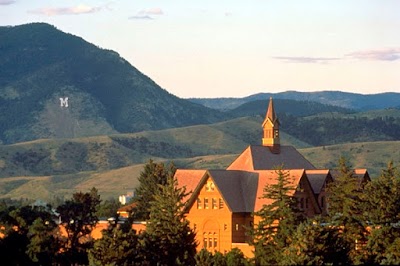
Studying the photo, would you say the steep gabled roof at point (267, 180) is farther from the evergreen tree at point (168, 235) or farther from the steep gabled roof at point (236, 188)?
the evergreen tree at point (168, 235)

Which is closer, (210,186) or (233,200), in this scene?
(233,200)

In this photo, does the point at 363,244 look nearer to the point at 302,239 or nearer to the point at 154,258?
the point at 302,239

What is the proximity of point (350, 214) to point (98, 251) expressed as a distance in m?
17.9

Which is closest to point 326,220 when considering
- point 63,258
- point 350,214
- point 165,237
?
point 350,214

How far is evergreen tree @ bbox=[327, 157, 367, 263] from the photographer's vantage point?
77.9 metres

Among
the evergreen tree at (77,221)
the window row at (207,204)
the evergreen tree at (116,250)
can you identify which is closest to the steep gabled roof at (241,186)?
the window row at (207,204)

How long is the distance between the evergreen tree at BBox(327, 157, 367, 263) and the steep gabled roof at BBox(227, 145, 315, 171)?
13.7 meters

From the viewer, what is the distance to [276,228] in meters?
83.1

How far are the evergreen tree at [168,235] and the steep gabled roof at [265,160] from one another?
16.6m

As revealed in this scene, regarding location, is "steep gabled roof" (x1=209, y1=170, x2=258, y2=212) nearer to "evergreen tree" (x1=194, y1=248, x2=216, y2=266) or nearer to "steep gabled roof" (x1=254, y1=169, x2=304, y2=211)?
"steep gabled roof" (x1=254, y1=169, x2=304, y2=211)

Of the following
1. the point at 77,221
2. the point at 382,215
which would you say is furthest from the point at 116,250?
the point at 77,221

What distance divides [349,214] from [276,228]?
5627 millimetres

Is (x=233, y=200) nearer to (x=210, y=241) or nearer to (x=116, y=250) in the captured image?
(x=210, y=241)

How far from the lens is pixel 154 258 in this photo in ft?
278
